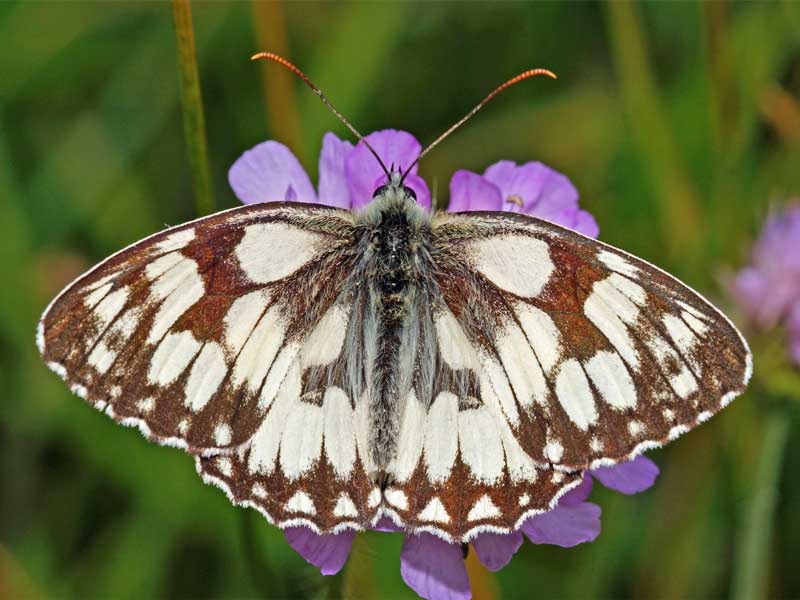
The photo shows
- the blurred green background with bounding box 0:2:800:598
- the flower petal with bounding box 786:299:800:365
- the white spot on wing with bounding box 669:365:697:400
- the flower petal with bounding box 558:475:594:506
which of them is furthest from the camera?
the blurred green background with bounding box 0:2:800:598

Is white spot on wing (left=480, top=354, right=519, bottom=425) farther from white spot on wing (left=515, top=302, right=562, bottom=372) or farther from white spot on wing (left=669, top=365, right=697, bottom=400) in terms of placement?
white spot on wing (left=669, top=365, right=697, bottom=400)

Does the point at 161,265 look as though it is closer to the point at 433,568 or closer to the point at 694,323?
the point at 433,568

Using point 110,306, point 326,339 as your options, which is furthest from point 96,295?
point 326,339

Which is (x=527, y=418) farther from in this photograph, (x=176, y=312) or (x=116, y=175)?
(x=116, y=175)

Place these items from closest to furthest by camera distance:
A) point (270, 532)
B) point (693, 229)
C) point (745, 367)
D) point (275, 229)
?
point (745, 367), point (275, 229), point (270, 532), point (693, 229)

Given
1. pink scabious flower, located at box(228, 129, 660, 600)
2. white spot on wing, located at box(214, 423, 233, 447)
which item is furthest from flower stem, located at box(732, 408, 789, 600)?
white spot on wing, located at box(214, 423, 233, 447)

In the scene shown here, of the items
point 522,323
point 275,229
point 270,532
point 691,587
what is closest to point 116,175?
point 270,532

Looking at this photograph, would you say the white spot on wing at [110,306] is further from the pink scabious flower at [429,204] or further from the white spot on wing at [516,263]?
the white spot on wing at [516,263]
